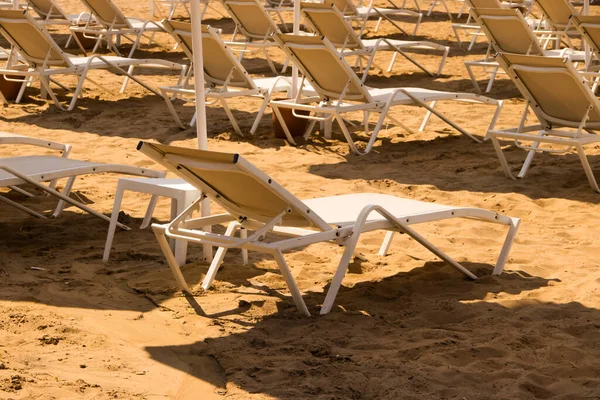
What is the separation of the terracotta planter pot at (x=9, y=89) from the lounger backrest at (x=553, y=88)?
17.4 ft

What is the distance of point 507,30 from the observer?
898cm

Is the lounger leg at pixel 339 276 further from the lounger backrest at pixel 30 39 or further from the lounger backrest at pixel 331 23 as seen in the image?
the lounger backrest at pixel 30 39

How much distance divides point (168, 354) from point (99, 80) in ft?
24.9

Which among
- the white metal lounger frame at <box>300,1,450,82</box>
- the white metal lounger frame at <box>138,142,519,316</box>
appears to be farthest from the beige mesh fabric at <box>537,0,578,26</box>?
the white metal lounger frame at <box>138,142,519,316</box>

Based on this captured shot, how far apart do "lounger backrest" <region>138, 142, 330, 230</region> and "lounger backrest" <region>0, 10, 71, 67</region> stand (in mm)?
5291

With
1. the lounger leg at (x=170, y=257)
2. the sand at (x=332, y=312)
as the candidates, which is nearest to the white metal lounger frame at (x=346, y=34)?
the sand at (x=332, y=312)

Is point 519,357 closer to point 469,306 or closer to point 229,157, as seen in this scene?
point 469,306

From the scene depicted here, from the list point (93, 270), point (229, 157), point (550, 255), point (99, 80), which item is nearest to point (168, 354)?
point (229, 157)

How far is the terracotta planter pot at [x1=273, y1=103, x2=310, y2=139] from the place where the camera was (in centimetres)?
818

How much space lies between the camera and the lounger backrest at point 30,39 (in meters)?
9.21

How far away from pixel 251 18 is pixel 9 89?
2553 millimetres

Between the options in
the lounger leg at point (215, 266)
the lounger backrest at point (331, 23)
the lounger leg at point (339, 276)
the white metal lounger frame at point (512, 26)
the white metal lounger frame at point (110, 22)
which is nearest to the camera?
the lounger leg at point (339, 276)

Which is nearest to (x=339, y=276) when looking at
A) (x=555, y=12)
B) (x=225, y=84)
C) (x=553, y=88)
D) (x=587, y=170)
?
(x=587, y=170)

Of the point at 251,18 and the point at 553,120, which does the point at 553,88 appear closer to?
the point at 553,120
